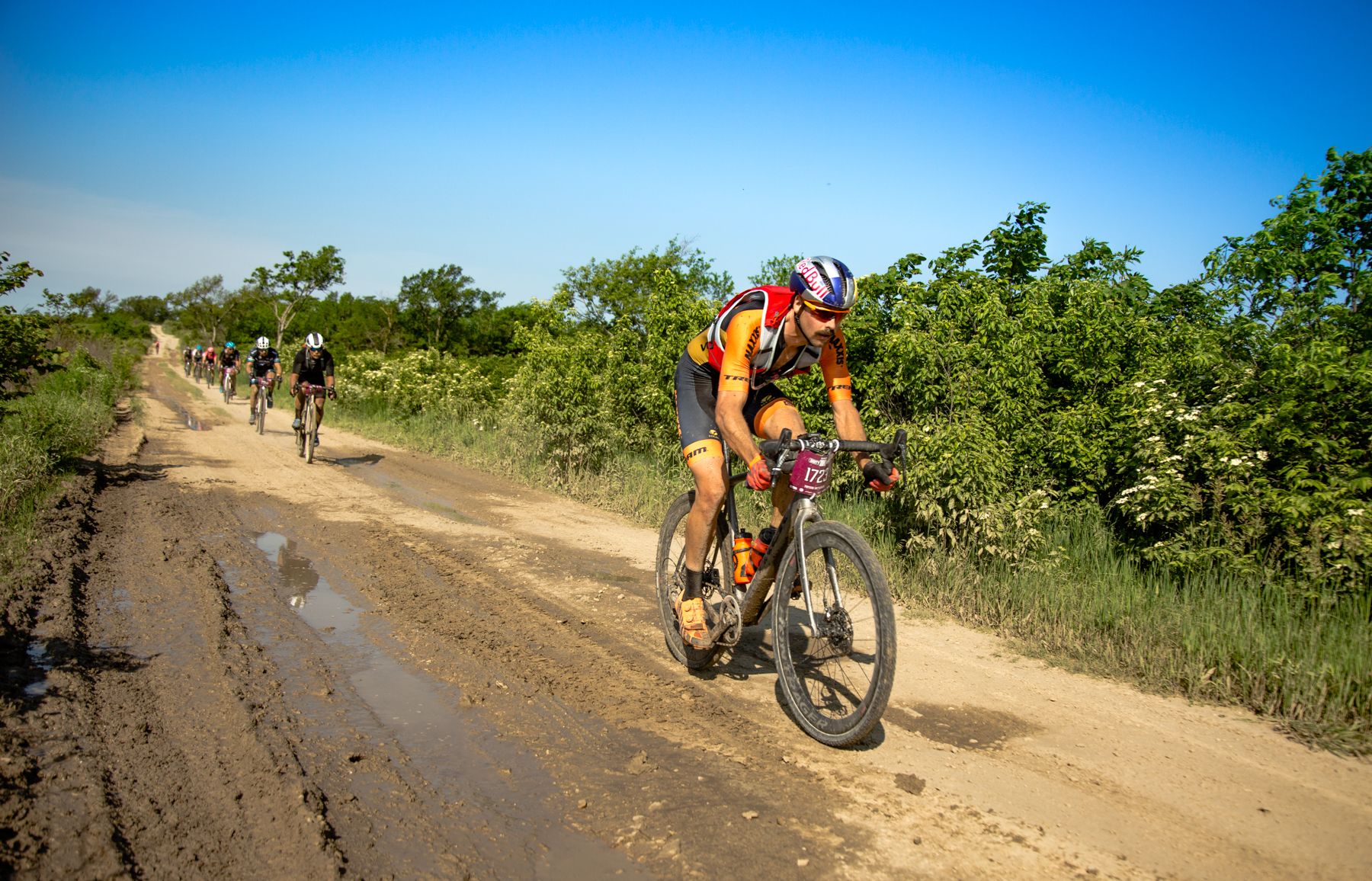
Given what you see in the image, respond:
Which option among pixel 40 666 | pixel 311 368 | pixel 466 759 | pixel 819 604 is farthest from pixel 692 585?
pixel 311 368

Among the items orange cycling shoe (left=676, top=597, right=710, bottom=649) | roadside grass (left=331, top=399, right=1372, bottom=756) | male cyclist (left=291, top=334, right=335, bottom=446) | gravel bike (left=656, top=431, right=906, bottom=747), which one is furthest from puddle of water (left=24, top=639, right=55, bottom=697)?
male cyclist (left=291, top=334, right=335, bottom=446)

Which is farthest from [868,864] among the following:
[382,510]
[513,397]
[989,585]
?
[513,397]

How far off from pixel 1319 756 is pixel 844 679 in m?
2.19

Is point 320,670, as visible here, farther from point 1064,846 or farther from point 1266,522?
point 1266,522

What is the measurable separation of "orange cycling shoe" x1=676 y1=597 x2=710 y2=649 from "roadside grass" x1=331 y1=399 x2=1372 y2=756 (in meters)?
2.28

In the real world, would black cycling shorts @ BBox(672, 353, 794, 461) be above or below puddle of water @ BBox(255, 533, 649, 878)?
above

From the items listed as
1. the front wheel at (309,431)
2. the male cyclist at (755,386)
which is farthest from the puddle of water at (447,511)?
the male cyclist at (755,386)

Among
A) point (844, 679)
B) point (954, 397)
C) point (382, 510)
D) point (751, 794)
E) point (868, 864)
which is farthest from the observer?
point (382, 510)

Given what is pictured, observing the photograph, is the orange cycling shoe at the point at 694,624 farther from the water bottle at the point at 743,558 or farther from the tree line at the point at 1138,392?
the tree line at the point at 1138,392

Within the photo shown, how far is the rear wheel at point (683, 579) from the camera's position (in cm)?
486

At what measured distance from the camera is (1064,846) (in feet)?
A: 10.4

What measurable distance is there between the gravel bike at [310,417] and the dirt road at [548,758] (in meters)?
7.21

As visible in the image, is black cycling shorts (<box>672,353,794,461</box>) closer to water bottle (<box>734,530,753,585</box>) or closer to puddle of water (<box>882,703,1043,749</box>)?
water bottle (<box>734,530,753,585</box>)

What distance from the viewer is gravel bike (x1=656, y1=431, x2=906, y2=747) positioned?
369 centimetres
